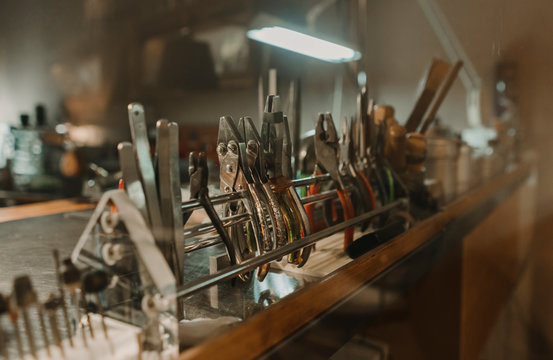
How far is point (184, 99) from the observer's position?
2.76 metres

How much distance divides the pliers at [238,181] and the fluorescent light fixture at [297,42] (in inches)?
16.1

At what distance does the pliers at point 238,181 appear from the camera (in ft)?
2.19

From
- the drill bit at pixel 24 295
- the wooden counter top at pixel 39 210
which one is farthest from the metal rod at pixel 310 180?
the wooden counter top at pixel 39 210

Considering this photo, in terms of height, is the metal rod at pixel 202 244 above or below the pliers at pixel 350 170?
below

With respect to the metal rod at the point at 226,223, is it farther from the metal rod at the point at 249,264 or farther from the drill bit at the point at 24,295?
the drill bit at the point at 24,295

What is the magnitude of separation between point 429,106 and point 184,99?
1.76 meters

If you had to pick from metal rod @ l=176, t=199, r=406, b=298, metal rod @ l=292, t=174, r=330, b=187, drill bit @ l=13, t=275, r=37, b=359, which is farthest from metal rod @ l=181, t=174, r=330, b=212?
drill bit @ l=13, t=275, r=37, b=359

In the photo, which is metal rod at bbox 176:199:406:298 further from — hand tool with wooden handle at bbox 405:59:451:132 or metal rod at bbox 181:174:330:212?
hand tool with wooden handle at bbox 405:59:451:132

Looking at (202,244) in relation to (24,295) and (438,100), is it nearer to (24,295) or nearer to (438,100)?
(24,295)

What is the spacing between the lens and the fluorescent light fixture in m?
1.02

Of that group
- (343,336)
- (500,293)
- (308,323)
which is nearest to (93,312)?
(308,323)

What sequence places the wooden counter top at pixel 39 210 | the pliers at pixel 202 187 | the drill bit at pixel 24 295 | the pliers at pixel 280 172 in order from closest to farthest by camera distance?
the drill bit at pixel 24 295 < the pliers at pixel 202 187 < the pliers at pixel 280 172 < the wooden counter top at pixel 39 210

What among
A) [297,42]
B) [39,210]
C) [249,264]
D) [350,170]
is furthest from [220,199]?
[39,210]

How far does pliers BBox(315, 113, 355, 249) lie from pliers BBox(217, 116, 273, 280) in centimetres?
27
